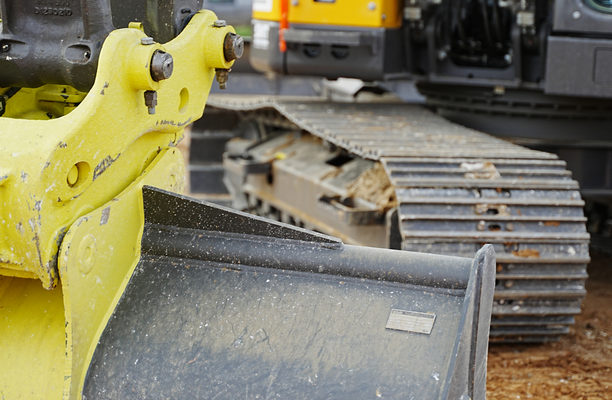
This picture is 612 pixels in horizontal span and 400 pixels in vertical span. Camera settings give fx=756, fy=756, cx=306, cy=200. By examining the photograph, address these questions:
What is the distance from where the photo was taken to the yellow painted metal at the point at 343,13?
416cm

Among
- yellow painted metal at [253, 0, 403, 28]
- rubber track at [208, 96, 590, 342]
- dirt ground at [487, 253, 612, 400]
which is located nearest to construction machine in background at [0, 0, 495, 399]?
rubber track at [208, 96, 590, 342]

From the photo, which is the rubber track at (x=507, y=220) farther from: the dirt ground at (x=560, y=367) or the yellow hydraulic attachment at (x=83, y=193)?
the yellow hydraulic attachment at (x=83, y=193)

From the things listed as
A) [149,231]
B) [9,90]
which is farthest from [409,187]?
[9,90]

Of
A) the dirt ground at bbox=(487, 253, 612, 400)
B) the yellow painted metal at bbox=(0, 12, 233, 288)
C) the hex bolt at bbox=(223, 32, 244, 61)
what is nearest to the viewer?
the yellow painted metal at bbox=(0, 12, 233, 288)

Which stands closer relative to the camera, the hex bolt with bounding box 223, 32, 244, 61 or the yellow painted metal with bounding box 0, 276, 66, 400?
the yellow painted metal with bounding box 0, 276, 66, 400

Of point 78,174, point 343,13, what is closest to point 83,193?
point 78,174

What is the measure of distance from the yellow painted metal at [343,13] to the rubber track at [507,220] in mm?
944

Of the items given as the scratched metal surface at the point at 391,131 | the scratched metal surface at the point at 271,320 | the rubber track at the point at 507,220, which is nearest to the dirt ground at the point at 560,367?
the rubber track at the point at 507,220

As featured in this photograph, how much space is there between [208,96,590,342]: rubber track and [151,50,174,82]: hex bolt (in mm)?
1546

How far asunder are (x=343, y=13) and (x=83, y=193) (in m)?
2.79

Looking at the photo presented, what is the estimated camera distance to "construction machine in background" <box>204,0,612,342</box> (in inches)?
124

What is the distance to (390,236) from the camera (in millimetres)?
3398

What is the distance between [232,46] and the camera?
6.44 feet

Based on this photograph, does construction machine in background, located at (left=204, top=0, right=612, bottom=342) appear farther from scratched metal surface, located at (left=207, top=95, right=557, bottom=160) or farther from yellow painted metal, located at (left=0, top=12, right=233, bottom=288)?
yellow painted metal, located at (left=0, top=12, right=233, bottom=288)
